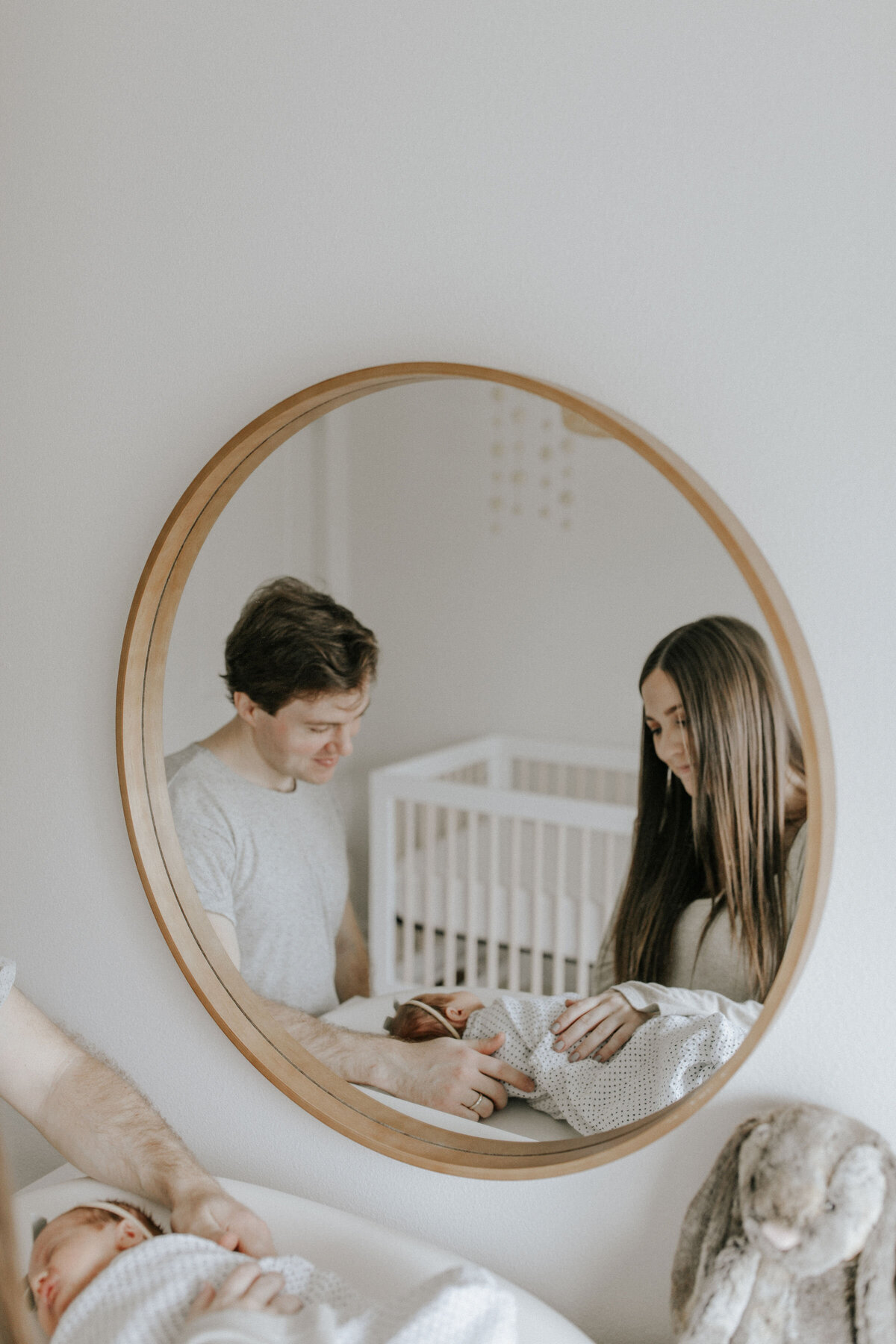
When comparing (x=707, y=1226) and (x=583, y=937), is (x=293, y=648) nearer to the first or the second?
(x=583, y=937)

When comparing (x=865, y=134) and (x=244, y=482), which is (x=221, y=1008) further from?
(x=865, y=134)

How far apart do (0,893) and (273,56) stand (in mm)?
1302

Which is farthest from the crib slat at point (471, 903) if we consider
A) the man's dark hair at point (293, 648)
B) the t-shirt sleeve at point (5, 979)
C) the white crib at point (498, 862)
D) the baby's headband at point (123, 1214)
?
the t-shirt sleeve at point (5, 979)

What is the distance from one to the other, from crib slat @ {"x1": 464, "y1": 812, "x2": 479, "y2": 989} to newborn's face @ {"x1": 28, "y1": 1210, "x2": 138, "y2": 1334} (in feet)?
1.66

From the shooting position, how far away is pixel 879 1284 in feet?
2.88

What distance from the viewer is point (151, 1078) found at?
1470mm

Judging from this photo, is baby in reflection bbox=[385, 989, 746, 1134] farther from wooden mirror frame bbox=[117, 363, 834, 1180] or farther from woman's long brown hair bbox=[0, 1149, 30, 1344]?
woman's long brown hair bbox=[0, 1149, 30, 1344]

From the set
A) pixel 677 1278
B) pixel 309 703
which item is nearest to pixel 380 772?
pixel 309 703

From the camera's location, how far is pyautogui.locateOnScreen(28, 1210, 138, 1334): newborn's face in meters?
1.12

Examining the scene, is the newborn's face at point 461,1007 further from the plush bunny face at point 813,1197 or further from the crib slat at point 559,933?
the plush bunny face at point 813,1197

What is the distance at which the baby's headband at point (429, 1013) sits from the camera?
50.1 inches

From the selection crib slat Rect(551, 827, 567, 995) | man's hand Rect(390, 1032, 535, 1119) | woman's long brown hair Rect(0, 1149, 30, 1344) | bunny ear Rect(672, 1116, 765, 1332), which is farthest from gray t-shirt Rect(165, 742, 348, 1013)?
woman's long brown hair Rect(0, 1149, 30, 1344)

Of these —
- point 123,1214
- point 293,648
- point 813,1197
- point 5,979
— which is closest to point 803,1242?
point 813,1197

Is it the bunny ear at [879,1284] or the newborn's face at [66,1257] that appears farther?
the newborn's face at [66,1257]
